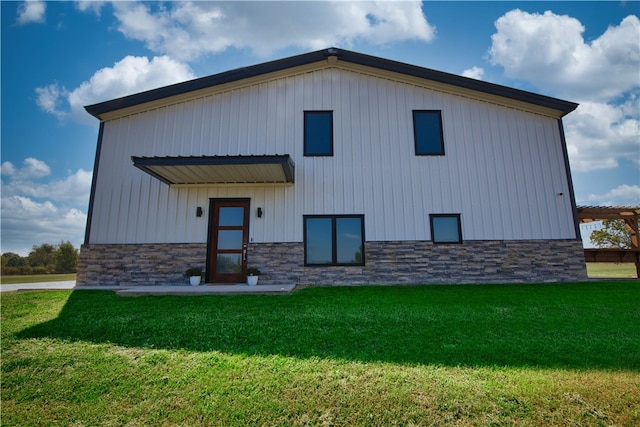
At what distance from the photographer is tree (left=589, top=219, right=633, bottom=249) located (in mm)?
15398

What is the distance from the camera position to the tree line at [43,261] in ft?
39.6

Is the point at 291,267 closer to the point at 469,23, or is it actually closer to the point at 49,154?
the point at 49,154

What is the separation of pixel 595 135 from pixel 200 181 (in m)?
14.2

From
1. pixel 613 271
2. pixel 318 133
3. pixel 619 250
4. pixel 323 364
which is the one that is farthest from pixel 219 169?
pixel 613 271

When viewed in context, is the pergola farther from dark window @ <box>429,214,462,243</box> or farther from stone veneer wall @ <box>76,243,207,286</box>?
stone veneer wall @ <box>76,243,207,286</box>

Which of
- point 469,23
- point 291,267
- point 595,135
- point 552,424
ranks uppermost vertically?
point 469,23

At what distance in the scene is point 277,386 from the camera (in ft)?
8.50

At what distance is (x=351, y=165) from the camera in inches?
336

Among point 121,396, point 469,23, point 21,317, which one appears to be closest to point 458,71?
point 469,23

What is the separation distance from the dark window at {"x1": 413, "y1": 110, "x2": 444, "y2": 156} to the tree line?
14056 mm

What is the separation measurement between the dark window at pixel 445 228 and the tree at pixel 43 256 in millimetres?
16125

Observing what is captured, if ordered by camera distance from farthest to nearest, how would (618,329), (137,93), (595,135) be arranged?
(595,135) < (137,93) < (618,329)

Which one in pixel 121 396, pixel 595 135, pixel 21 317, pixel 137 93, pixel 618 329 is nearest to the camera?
pixel 121 396

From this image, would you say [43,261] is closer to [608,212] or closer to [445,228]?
[445,228]
